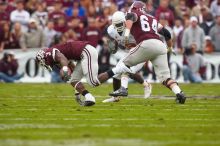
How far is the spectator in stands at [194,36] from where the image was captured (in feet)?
74.4

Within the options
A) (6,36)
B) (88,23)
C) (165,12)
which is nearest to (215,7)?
(165,12)

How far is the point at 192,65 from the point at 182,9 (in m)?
2.80

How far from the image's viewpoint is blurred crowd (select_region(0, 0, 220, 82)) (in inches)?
913

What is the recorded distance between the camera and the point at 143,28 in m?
13.9

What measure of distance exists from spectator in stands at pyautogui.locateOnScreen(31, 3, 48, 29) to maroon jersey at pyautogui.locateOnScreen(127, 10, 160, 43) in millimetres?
10298

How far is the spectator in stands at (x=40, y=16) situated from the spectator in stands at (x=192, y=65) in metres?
4.37

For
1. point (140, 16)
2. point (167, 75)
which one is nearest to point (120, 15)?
point (140, 16)

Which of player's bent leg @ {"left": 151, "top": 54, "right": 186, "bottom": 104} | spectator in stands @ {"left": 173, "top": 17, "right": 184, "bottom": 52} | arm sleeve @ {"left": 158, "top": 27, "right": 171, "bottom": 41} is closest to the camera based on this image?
player's bent leg @ {"left": 151, "top": 54, "right": 186, "bottom": 104}

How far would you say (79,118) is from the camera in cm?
1127

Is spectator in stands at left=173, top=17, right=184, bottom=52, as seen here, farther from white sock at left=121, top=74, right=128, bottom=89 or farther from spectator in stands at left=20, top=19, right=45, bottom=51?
white sock at left=121, top=74, right=128, bottom=89

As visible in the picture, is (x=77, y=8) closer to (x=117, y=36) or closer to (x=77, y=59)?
(x=117, y=36)

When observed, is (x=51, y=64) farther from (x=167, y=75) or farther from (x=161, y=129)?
(x=161, y=129)

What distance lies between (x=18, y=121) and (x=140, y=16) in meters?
3.89

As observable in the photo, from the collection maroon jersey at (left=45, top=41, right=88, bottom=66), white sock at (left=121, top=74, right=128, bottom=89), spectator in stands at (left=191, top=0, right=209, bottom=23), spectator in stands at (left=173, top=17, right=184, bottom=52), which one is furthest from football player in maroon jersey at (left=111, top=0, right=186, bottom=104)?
spectator in stands at (left=191, top=0, right=209, bottom=23)
